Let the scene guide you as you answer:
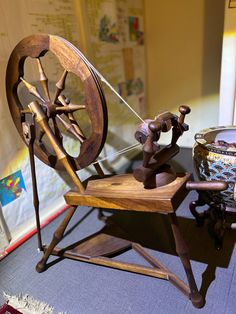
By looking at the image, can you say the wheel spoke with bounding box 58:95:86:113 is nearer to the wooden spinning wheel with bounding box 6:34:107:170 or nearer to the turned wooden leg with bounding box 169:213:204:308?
the wooden spinning wheel with bounding box 6:34:107:170

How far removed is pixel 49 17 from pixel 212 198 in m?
1.44

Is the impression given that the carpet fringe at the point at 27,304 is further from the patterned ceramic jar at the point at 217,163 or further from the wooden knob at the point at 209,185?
the patterned ceramic jar at the point at 217,163

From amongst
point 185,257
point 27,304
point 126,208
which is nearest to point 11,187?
point 27,304

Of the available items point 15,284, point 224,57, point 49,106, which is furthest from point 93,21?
point 15,284

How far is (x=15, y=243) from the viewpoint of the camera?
5.19 ft

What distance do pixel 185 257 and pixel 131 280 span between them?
35 centimetres

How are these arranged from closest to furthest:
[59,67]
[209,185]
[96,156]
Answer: [209,185]
[96,156]
[59,67]

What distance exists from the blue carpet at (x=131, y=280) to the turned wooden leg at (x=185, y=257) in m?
0.04

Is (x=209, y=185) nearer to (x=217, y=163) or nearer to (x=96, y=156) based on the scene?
(x=217, y=163)

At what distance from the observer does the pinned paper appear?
1495mm

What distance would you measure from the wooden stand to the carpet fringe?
17 centimetres

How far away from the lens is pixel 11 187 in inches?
60.6

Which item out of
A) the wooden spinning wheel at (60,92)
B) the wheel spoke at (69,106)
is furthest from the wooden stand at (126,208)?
the wheel spoke at (69,106)

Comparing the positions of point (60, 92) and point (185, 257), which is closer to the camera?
point (185, 257)
